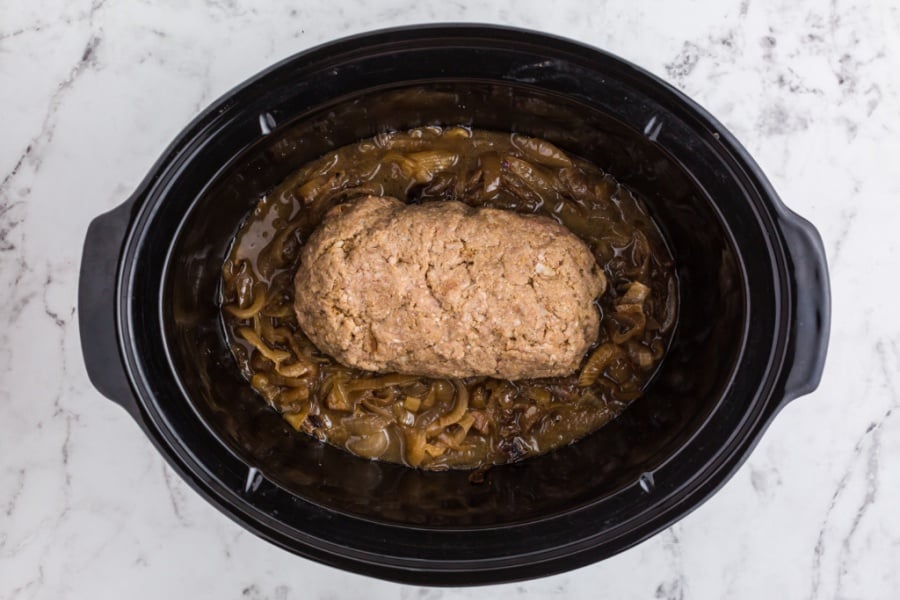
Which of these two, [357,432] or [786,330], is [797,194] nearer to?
[786,330]

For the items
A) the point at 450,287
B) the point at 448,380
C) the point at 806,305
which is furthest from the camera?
the point at 448,380

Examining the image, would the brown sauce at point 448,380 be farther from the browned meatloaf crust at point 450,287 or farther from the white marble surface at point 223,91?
the white marble surface at point 223,91

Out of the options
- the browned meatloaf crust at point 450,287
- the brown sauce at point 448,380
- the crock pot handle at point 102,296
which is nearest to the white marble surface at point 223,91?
the brown sauce at point 448,380

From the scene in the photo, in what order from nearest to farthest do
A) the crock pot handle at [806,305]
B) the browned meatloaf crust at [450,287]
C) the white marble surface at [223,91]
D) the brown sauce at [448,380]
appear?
the crock pot handle at [806,305], the browned meatloaf crust at [450,287], the brown sauce at [448,380], the white marble surface at [223,91]

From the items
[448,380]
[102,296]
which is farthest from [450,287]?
[102,296]

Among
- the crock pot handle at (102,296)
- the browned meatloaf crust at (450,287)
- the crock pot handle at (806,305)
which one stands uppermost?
the crock pot handle at (806,305)

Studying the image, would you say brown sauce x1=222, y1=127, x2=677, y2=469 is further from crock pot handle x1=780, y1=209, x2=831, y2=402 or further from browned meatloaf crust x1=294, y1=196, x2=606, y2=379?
crock pot handle x1=780, y1=209, x2=831, y2=402

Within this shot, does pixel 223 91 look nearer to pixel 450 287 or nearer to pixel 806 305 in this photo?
pixel 450 287
